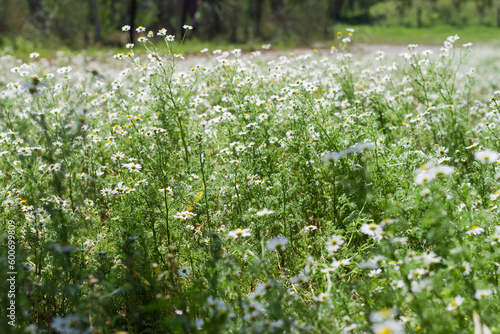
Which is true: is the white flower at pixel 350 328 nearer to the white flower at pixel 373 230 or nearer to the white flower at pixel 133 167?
the white flower at pixel 373 230

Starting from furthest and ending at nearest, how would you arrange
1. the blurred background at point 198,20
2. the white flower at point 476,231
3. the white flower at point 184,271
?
the blurred background at point 198,20, the white flower at point 184,271, the white flower at point 476,231

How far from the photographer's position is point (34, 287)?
237cm

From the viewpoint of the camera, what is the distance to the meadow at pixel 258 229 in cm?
191

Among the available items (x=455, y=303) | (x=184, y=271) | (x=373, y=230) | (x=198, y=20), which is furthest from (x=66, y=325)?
(x=198, y=20)

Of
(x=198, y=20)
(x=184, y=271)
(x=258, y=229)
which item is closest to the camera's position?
(x=184, y=271)

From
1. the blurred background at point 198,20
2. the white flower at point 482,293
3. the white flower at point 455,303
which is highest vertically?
the blurred background at point 198,20

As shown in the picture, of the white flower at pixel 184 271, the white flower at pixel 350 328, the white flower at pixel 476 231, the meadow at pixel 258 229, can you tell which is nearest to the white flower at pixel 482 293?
the meadow at pixel 258 229

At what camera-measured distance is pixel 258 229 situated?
2.87m

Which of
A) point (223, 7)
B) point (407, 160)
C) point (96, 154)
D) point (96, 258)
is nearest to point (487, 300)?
point (407, 160)

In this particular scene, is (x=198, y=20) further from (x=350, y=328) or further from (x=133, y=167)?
(x=350, y=328)

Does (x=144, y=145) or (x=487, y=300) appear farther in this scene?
(x=144, y=145)

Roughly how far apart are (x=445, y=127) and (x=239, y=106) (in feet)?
6.63

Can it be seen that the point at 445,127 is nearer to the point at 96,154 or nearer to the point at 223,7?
the point at 96,154

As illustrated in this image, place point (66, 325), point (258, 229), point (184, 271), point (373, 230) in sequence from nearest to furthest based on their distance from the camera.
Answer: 1. point (66, 325)
2. point (373, 230)
3. point (184, 271)
4. point (258, 229)
